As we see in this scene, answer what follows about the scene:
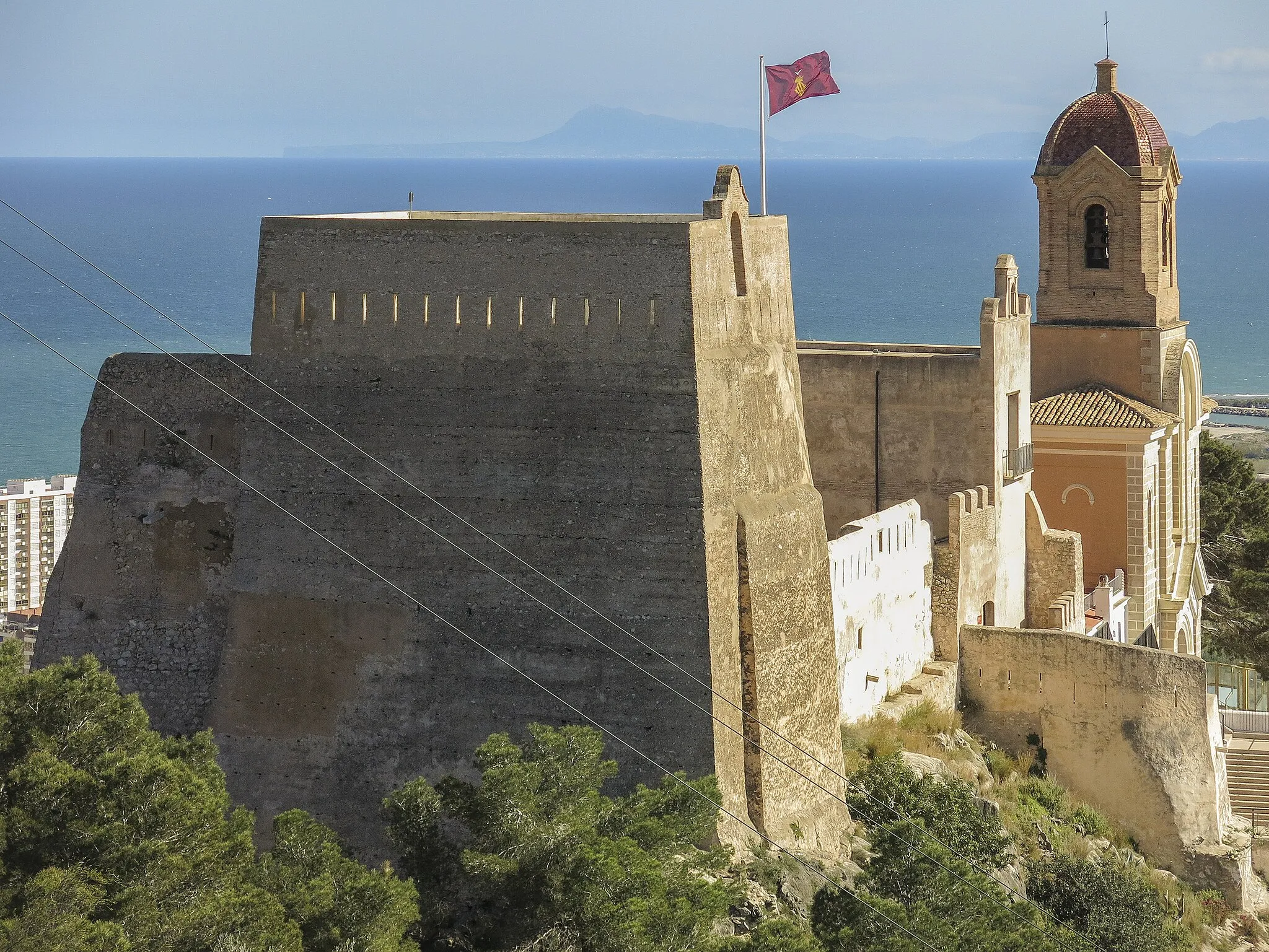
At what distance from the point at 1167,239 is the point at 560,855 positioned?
28.5m

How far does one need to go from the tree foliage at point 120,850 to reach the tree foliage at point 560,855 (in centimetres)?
125

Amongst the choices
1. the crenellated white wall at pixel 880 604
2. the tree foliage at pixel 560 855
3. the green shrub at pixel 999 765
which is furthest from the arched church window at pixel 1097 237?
the tree foliage at pixel 560 855

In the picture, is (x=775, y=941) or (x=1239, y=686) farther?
(x=1239, y=686)

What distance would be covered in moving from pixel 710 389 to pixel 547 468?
2112mm

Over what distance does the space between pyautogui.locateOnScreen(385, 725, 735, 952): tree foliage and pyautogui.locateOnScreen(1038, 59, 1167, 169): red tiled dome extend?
2495 cm

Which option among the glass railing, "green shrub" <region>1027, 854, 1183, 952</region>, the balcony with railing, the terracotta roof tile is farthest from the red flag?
the glass railing

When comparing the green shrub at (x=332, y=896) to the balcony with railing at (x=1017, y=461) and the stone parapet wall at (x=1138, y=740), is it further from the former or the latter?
the balcony with railing at (x=1017, y=461)

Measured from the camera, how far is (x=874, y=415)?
34.2 m

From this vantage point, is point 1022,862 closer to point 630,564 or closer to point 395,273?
point 630,564

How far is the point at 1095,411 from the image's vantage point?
42125 mm

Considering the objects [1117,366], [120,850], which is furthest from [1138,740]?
[120,850]

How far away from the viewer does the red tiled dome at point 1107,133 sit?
43.3m

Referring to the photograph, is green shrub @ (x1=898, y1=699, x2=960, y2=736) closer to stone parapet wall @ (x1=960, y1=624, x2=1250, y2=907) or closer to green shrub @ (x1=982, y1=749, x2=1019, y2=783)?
A: green shrub @ (x1=982, y1=749, x2=1019, y2=783)

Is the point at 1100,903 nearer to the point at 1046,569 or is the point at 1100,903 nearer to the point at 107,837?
the point at 1046,569
